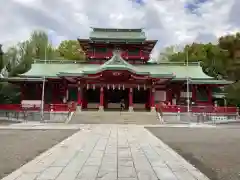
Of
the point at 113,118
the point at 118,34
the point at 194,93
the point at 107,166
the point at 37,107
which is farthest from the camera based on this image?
the point at 118,34

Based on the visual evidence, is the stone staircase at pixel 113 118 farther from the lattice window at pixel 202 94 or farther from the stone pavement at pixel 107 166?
the stone pavement at pixel 107 166

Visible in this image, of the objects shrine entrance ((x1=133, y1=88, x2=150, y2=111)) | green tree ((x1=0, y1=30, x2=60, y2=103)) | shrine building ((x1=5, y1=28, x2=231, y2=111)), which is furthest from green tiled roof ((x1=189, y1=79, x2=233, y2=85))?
green tree ((x1=0, y1=30, x2=60, y2=103))

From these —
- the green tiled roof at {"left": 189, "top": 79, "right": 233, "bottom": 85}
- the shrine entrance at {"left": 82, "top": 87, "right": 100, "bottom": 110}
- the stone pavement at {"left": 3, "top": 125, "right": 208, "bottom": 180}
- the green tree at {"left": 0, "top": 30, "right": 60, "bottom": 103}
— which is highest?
the green tree at {"left": 0, "top": 30, "right": 60, "bottom": 103}

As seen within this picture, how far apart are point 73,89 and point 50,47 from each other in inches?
877

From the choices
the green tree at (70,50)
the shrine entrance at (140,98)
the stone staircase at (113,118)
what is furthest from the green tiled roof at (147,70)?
the green tree at (70,50)

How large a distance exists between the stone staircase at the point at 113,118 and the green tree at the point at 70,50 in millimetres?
32987

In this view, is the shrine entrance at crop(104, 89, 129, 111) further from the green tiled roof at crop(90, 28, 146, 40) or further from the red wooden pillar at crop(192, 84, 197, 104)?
the red wooden pillar at crop(192, 84, 197, 104)

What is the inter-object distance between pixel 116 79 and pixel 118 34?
9904 millimetres

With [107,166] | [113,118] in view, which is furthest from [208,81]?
[107,166]

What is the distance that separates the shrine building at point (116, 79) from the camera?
30.5m

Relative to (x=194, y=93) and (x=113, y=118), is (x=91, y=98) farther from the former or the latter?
(x=194, y=93)

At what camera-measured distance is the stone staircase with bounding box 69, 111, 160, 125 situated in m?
26.0

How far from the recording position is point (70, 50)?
60938 millimetres

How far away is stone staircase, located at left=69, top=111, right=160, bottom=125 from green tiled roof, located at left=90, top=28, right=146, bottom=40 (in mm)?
12065
